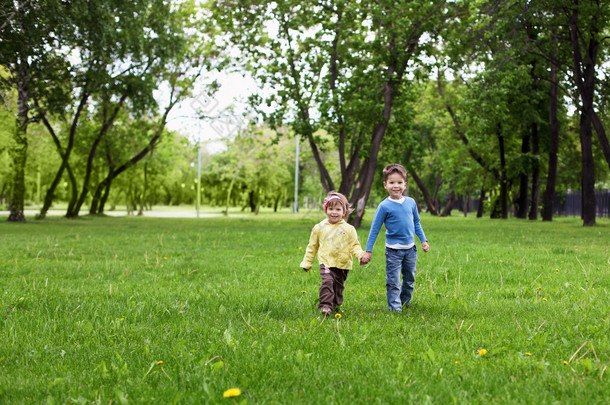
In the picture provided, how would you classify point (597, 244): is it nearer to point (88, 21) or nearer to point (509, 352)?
point (509, 352)

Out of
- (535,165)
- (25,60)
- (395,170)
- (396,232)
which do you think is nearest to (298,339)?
(396,232)

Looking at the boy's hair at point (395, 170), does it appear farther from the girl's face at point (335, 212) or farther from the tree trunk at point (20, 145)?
the tree trunk at point (20, 145)

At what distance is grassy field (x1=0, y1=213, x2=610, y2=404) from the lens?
130 inches

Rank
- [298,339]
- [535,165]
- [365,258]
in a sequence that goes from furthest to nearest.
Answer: [535,165]
[365,258]
[298,339]

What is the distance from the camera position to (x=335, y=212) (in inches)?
219

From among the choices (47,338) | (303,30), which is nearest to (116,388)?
(47,338)

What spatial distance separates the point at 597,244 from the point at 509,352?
34.4 feet

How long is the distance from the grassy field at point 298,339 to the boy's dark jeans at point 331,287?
17 cm

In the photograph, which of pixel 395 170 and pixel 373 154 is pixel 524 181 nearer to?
pixel 373 154

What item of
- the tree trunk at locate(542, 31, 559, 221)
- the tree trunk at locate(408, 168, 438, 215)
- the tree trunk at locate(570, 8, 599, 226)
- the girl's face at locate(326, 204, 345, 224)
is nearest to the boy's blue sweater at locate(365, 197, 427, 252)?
the girl's face at locate(326, 204, 345, 224)

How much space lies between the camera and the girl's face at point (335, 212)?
555 cm

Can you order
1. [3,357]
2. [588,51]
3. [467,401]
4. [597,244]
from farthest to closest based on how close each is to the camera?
[588,51] → [597,244] → [3,357] → [467,401]

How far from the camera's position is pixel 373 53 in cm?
1966

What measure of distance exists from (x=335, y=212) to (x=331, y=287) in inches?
30.8
